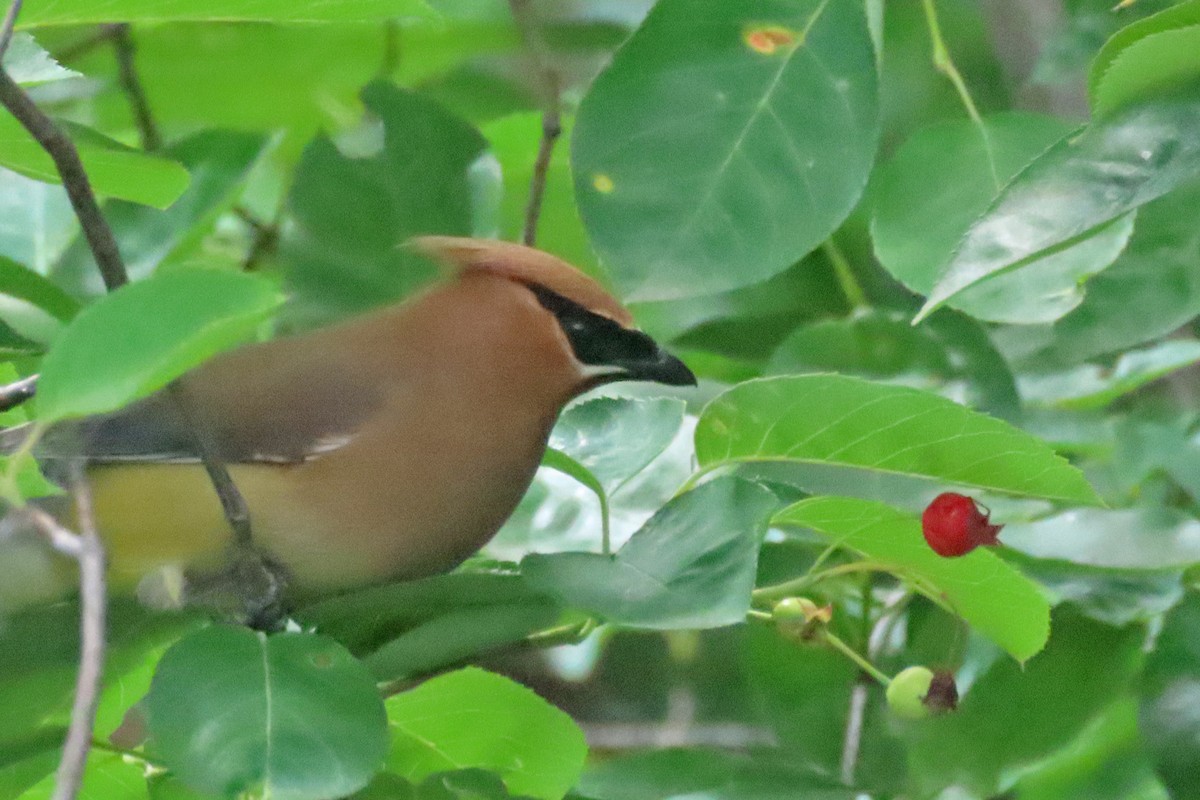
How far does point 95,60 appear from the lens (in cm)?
248

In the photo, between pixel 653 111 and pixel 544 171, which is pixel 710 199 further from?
pixel 544 171

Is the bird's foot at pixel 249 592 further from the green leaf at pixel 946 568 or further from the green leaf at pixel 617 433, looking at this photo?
the green leaf at pixel 946 568

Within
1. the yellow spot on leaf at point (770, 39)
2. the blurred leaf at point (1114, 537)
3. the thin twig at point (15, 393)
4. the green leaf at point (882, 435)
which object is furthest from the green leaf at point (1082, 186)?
Result: the thin twig at point (15, 393)

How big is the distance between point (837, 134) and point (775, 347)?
62 centimetres

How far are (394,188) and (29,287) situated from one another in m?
0.47

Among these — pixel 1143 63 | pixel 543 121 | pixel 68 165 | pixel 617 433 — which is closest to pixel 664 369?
pixel 617 433

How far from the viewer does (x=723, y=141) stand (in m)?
1.30

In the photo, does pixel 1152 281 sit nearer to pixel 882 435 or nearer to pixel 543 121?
pixel 882 435

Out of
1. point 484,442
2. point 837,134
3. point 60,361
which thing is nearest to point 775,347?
point 484,442

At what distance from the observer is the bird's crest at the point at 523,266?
152 centimetres

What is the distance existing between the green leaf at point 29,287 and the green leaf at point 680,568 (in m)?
0.44

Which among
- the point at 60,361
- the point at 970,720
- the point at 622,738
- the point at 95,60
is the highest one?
the point at 60,361

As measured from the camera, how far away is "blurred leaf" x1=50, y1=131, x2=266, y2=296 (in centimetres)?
169

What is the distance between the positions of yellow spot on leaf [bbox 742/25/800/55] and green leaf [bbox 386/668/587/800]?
52cm
